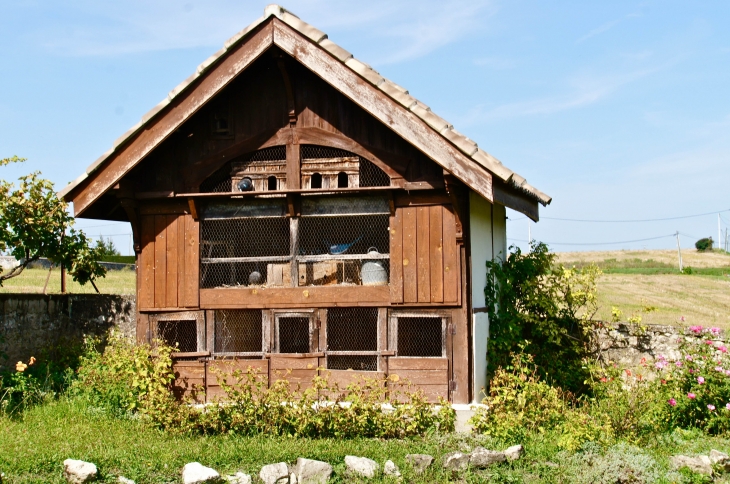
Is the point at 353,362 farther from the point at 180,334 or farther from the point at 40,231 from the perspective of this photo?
the point at 40,231

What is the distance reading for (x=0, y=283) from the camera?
1244 centimetres

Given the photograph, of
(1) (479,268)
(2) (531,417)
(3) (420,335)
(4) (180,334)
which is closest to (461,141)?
(1) (479,268)

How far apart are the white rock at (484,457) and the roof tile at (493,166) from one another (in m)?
3.24

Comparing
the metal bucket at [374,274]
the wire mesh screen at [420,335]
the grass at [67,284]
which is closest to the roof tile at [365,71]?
the metal bucket at [374,274]

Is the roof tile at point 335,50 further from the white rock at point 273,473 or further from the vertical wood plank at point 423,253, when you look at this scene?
the white rock at point 273,473

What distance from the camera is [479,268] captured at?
11.0m

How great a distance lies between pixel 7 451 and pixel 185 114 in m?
4.79

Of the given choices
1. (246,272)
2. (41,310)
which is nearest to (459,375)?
(246,272)

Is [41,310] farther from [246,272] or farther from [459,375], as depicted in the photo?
[459,375]

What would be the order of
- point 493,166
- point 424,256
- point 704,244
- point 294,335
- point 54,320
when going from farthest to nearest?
point 704,244, point 54,320, point 294,335, point 424,256, point 493,166

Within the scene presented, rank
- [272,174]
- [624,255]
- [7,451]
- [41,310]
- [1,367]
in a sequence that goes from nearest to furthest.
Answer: [7,451] < [272,174] < [1,367] < [41,310] < [624,255]

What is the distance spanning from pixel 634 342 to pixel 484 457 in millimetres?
4630

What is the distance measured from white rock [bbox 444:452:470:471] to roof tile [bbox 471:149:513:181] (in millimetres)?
3331

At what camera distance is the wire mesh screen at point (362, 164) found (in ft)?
35.4
